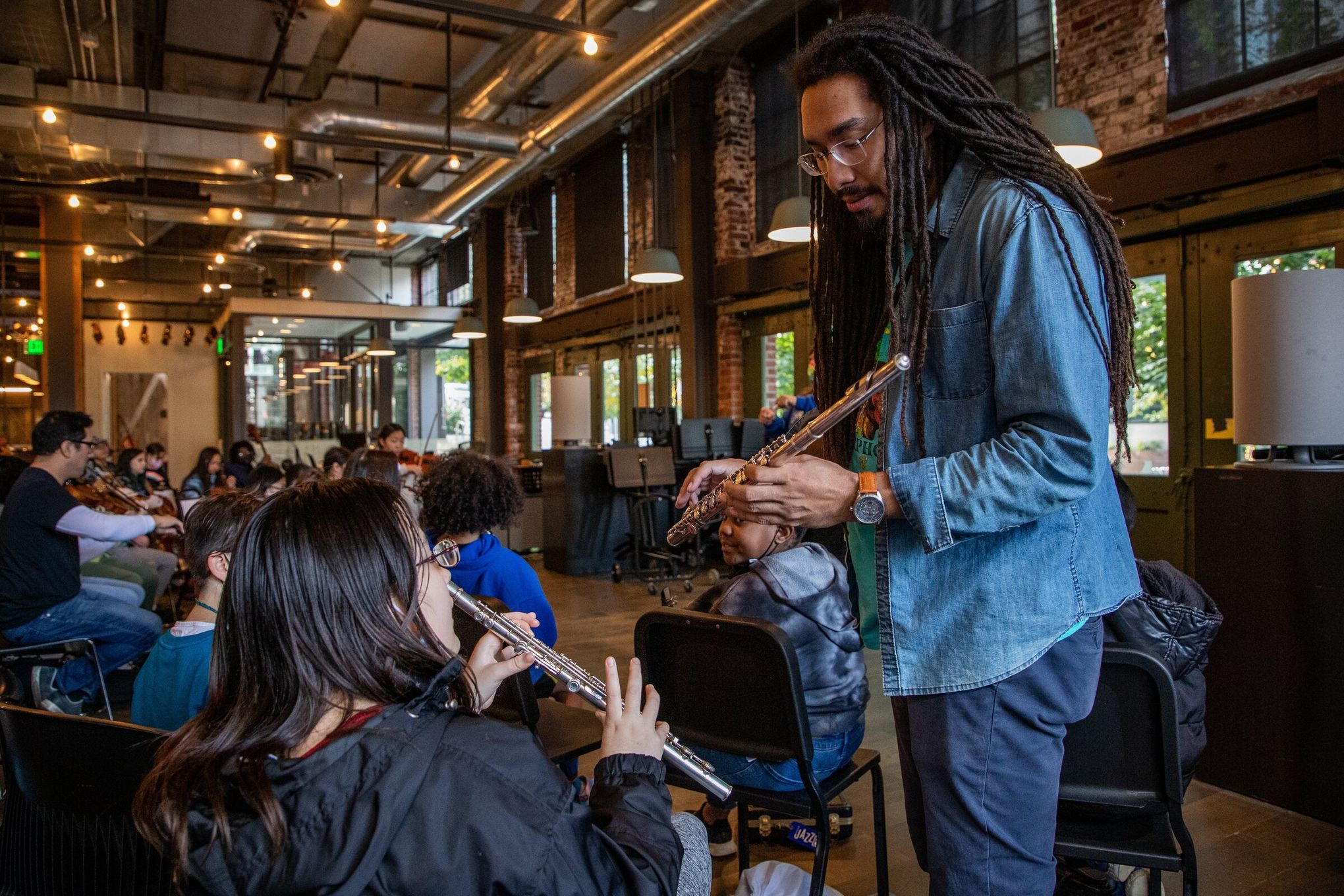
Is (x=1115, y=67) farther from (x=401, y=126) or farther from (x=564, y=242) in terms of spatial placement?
(x=564, y=242)

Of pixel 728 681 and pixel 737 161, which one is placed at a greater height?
pixel 737 161

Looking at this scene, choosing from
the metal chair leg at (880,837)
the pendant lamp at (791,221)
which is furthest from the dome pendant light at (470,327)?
the metal chair leg at (880,837)

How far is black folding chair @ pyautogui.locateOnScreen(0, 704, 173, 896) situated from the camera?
123 centimetres

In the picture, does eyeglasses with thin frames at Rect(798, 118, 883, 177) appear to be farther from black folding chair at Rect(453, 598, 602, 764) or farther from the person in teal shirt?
the person in teal shirt

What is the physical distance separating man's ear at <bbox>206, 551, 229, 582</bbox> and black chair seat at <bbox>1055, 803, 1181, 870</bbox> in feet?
6.60

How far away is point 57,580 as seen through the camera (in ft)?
12.1

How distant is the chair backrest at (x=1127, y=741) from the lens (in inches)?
60.4

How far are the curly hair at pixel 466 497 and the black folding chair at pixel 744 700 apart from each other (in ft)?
4.42

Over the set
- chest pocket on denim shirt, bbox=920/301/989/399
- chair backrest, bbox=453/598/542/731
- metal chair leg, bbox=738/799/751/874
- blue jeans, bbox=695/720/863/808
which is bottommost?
metal chair leg, bbox=738/799/751/874

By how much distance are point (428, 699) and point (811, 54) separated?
100 centimetres

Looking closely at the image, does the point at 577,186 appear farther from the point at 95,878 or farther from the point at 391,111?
the point at 95,878

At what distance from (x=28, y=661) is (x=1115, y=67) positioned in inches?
257

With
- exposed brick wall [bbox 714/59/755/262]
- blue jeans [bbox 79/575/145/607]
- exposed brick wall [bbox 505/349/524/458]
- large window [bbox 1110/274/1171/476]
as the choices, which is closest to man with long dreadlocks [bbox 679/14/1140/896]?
blue jeans [bbox 79/575/145/607]

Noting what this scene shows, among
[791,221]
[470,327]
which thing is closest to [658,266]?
[791,221]
